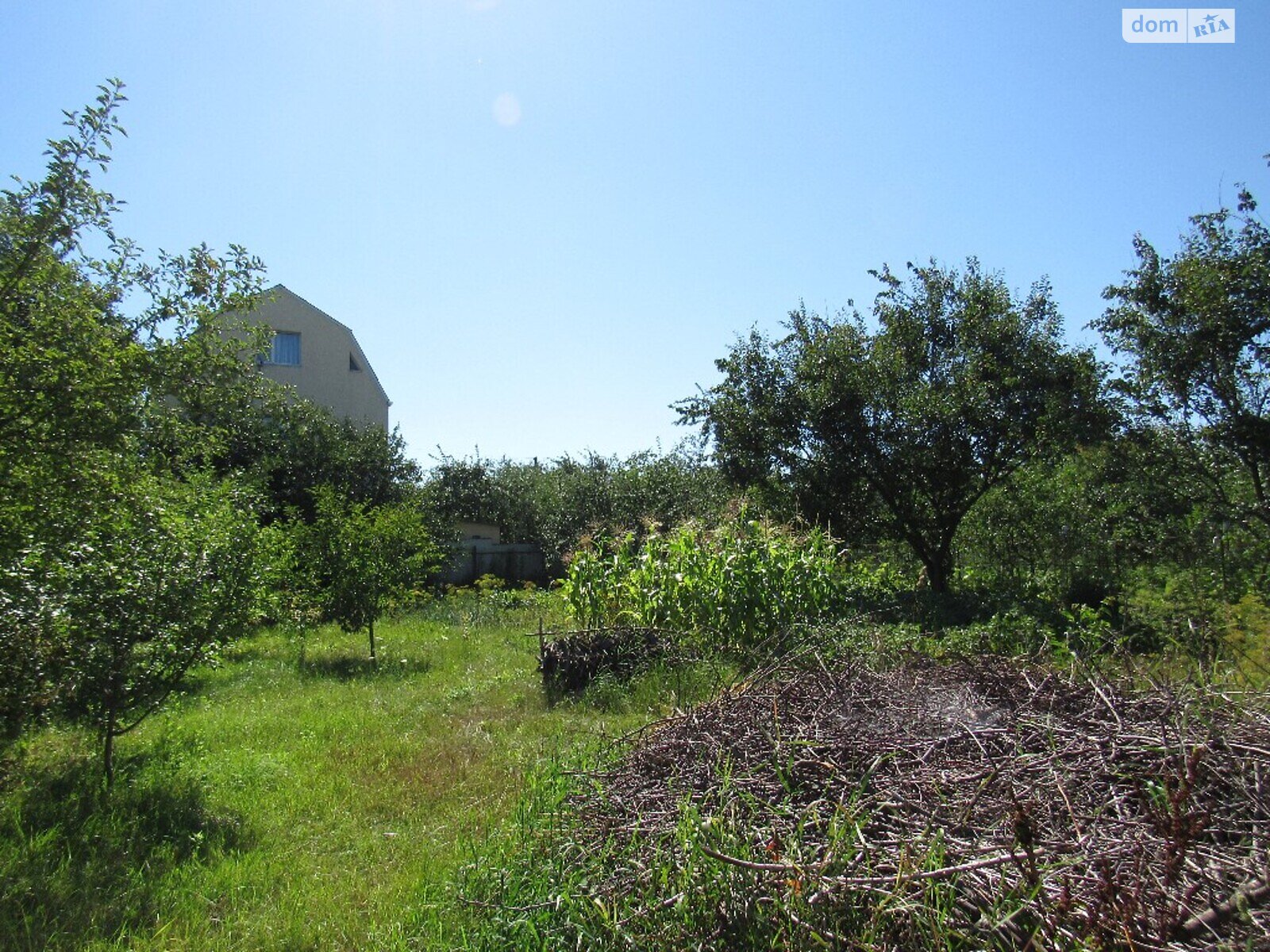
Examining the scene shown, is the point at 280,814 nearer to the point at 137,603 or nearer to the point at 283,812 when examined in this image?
the point at 283,812

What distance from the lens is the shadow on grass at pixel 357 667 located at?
29.6 feet

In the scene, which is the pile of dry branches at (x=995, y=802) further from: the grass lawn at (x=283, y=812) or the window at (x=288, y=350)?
the window at (x=288, y=350)

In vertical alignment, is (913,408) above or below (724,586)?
above

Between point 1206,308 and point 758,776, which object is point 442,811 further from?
point 1206,308

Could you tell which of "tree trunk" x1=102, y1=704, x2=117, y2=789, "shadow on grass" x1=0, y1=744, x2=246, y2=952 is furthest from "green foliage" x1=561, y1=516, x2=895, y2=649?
"tree trunk" x1=102, y1=704, x2=117, y2=789

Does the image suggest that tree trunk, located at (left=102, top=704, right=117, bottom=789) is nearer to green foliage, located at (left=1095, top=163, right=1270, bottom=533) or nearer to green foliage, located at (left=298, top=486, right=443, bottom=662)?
green foliage, located at (left=298, top=486, right=443, bottom=662)

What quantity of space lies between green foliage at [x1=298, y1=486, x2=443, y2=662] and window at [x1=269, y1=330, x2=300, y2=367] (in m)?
13.0

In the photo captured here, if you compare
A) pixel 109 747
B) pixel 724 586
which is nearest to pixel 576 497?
pixel 724 586

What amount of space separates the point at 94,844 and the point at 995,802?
14.1 ft

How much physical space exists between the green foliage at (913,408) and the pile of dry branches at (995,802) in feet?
26.6

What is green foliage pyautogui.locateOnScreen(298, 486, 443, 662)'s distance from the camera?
1058cm

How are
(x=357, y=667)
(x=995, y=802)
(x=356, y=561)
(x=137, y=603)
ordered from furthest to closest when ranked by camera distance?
(x=356, y=561), (x=357, y=667), (x=137, y=603), (x=995, y=802)

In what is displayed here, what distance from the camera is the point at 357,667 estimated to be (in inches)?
372

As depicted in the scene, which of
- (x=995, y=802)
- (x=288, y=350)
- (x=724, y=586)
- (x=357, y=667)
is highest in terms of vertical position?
(x=288, y=350)
